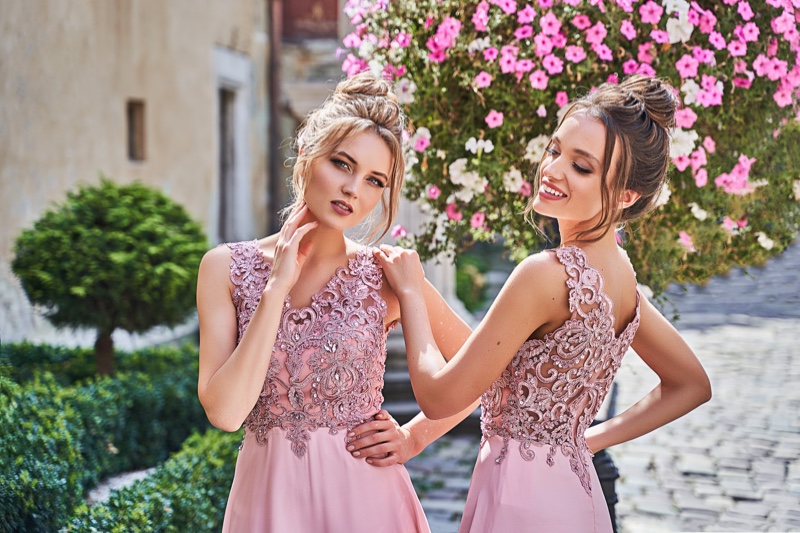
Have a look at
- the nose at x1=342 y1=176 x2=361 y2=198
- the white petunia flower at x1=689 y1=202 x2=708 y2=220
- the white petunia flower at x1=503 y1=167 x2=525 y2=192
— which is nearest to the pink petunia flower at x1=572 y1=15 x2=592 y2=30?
the white petunia flower at x1=503 y1=167 x2=525 y2=192

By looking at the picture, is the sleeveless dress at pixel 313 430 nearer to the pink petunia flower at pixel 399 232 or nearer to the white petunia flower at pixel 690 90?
the pink petunia flower at pixel 399 232

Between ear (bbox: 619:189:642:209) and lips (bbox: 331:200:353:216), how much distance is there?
64cm

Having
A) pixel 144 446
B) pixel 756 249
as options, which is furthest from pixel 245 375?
pixel 144 446

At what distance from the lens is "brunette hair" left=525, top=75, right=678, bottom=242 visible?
7.37 feet

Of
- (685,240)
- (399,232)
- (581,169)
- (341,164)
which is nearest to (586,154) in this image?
(581,169)

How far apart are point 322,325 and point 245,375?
0.30 m

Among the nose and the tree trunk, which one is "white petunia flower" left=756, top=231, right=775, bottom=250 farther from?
the tree trunk

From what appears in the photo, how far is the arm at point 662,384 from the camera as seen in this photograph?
2545mm

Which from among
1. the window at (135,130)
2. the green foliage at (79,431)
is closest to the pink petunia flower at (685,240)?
the green foliage at (79,431)

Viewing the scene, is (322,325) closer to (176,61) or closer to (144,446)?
(144,446)

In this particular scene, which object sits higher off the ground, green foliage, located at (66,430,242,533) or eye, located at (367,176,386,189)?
eye, located at (367,176,386,189)

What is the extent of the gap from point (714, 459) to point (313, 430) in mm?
4604

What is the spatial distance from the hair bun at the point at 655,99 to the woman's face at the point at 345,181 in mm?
617

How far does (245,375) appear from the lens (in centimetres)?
225
